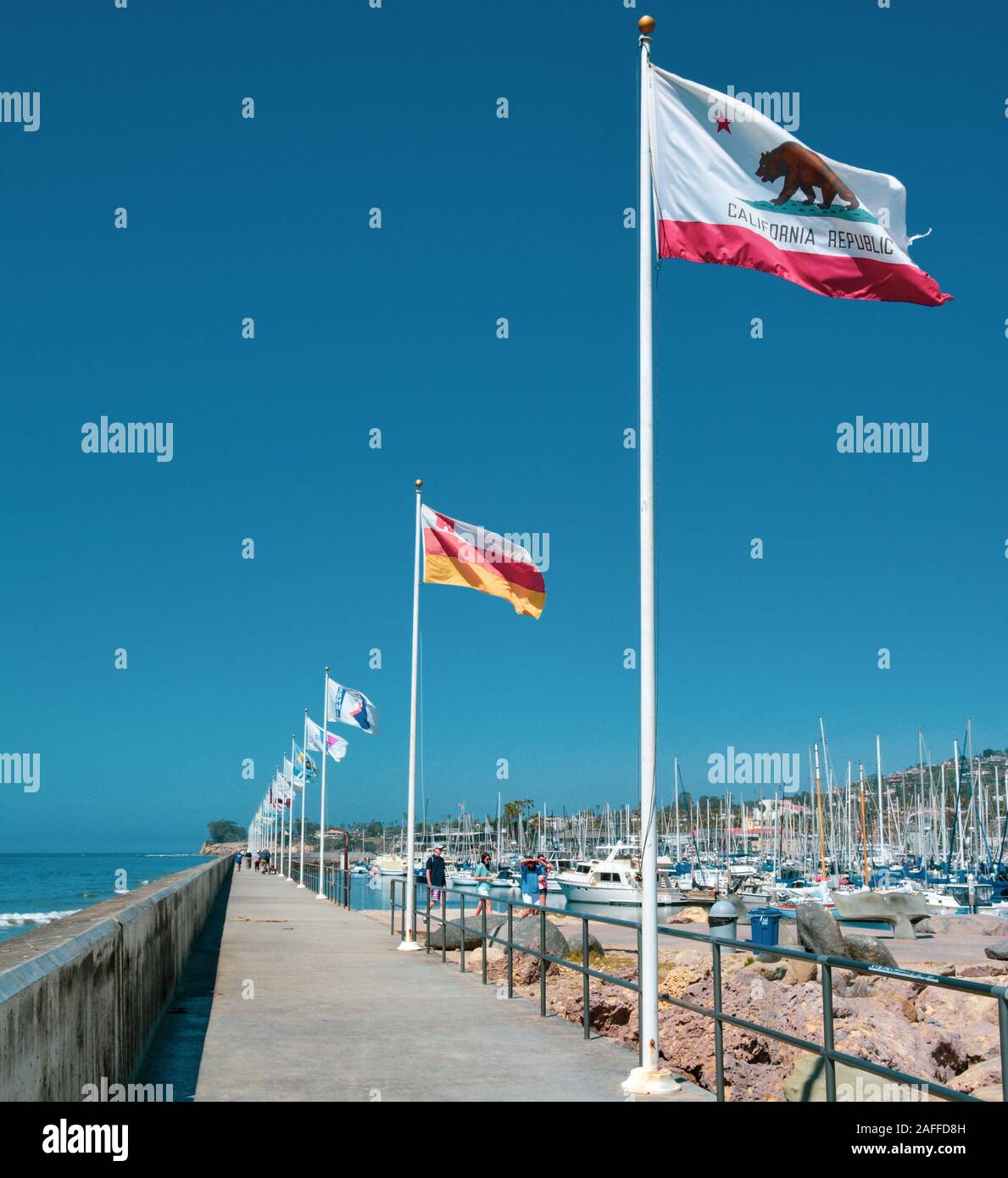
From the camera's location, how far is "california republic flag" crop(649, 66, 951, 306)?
9.11 m

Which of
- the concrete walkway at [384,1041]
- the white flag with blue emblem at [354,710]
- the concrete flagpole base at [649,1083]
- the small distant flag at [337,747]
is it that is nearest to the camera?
the concrete flagpole base at [649,1083]

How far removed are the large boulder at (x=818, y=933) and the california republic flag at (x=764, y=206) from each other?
10721 mm

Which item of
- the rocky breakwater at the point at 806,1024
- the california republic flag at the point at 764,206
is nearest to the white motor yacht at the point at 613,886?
the rocky breakwater at the point at 806,1024

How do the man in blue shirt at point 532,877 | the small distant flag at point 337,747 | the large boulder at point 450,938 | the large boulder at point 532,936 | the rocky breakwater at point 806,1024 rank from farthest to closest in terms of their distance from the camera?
the small distant flag at point 337,747 → the man in blue shirt at point 532,877 → the large boulder at point 450,938 → the large boulder at point 532,936 → the rocky breakwater at point 806,1024

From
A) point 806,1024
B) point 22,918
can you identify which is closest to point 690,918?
point 806,1024

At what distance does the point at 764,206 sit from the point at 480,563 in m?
8.26

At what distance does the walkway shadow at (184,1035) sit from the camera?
8.77 meters

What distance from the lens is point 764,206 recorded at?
30.2 feet

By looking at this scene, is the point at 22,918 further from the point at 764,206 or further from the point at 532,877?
the point at 764,206

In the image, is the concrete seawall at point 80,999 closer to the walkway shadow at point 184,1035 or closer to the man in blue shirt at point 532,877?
the walkway shadow at point 184,1035

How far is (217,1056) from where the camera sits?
9648 mm

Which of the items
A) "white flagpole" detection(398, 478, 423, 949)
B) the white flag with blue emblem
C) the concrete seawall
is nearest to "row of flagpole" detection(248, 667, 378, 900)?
the white flag with blue emblem
